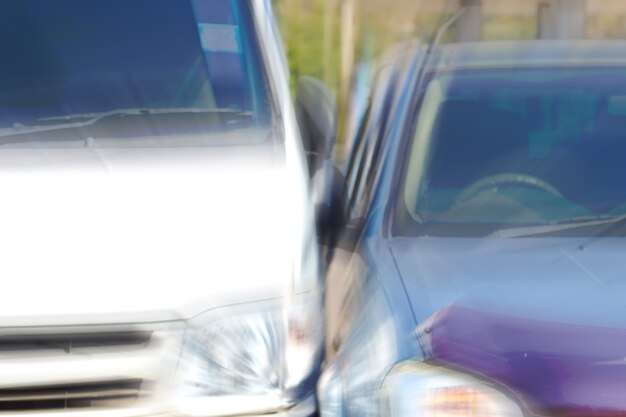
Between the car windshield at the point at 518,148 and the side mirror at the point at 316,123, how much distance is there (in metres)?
0.33

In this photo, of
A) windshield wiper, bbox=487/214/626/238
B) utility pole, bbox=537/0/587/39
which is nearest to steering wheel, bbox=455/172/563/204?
windshield wiper, bbox=487/214/626/238

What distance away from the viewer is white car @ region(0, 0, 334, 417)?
336 centimetres

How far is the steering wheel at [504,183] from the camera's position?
13.2 feet

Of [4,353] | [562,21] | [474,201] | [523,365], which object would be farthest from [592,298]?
[562,21]

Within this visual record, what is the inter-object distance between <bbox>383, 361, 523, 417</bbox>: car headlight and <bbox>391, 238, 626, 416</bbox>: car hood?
0.03 meters

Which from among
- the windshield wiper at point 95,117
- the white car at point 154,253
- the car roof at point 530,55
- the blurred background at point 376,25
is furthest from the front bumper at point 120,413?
the blurred background at point 376,25

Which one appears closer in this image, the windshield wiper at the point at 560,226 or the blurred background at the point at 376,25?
the windshield wiper at the point at 560,226

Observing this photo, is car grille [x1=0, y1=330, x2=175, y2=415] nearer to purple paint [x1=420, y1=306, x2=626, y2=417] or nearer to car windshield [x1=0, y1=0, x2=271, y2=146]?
car windshield [x1=0, y1=0, x2=271, y2=146]

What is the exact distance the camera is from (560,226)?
3.82 metres

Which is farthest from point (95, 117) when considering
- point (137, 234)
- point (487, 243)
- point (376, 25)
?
point (376, 25)

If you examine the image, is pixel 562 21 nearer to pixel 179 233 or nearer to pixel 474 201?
pixel 474 201

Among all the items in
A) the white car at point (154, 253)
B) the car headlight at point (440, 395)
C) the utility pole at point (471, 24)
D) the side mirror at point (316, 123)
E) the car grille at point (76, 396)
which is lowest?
the car headlight at point (440, 395)

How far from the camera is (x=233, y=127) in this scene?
3.89 meters

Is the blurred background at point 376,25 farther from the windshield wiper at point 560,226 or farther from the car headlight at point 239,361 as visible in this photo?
the car headlight at point 239,361
